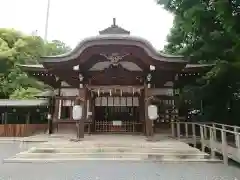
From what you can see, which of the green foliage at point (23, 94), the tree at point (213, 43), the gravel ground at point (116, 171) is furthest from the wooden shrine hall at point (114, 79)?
the green foliage at point (23, 94)

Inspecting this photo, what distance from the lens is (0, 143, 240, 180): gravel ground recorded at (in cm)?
586

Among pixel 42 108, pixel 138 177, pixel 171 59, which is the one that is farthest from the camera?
pixel 42 108

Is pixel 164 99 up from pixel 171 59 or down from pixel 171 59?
down

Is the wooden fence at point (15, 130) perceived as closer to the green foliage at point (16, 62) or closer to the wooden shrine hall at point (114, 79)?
the wooden shrine hall at point (114, 79)

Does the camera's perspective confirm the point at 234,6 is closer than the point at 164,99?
Yes

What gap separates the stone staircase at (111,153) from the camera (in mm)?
7773

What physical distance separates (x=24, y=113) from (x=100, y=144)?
12724 mm

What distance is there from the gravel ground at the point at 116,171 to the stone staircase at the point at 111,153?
1.41 feet

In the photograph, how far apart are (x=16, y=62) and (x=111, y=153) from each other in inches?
744

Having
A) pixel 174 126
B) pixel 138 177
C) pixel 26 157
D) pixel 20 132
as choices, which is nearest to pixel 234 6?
pixel 138 177

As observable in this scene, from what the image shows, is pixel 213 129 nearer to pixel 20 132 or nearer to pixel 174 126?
pixel 174 126

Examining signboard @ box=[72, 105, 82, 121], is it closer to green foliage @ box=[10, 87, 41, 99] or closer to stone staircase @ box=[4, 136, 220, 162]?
stone staircase @ box=[4, 136, 220, 162]

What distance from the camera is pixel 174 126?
1279cm

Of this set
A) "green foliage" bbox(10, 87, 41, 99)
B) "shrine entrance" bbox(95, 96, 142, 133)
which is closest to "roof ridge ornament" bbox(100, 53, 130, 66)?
"shrine entrance" bbox(95, 96, 142, 133)
